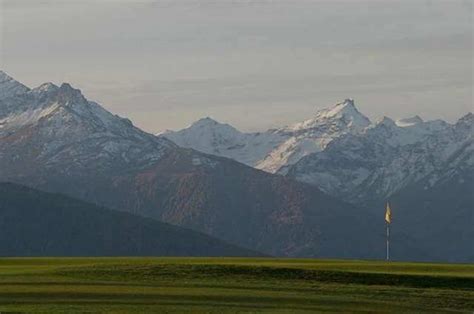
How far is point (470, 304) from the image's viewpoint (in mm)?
72688

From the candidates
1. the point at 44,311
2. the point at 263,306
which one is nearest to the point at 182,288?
the point at 263,306

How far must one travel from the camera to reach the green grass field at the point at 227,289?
67.4 meters

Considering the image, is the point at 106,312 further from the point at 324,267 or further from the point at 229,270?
the point at 324,267

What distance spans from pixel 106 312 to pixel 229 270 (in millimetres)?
24362

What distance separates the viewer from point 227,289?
75.8 m

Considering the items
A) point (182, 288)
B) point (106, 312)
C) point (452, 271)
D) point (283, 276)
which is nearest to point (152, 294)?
point (182, 288)

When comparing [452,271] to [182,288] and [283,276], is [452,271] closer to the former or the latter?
[283,276]

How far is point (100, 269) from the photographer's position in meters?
87.8

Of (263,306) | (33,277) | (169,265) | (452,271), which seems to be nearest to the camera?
(263,306)

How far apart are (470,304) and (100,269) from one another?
27281 mm

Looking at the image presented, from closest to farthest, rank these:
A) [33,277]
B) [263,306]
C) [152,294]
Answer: [263,306] < [152,294] < [33,277]

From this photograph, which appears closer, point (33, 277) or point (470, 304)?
point (470, 304)

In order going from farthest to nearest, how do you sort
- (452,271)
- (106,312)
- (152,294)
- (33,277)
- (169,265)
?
(452,271), (169,265), (33,277), (152,294), (106,312)

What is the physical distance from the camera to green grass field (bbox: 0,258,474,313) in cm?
6744
